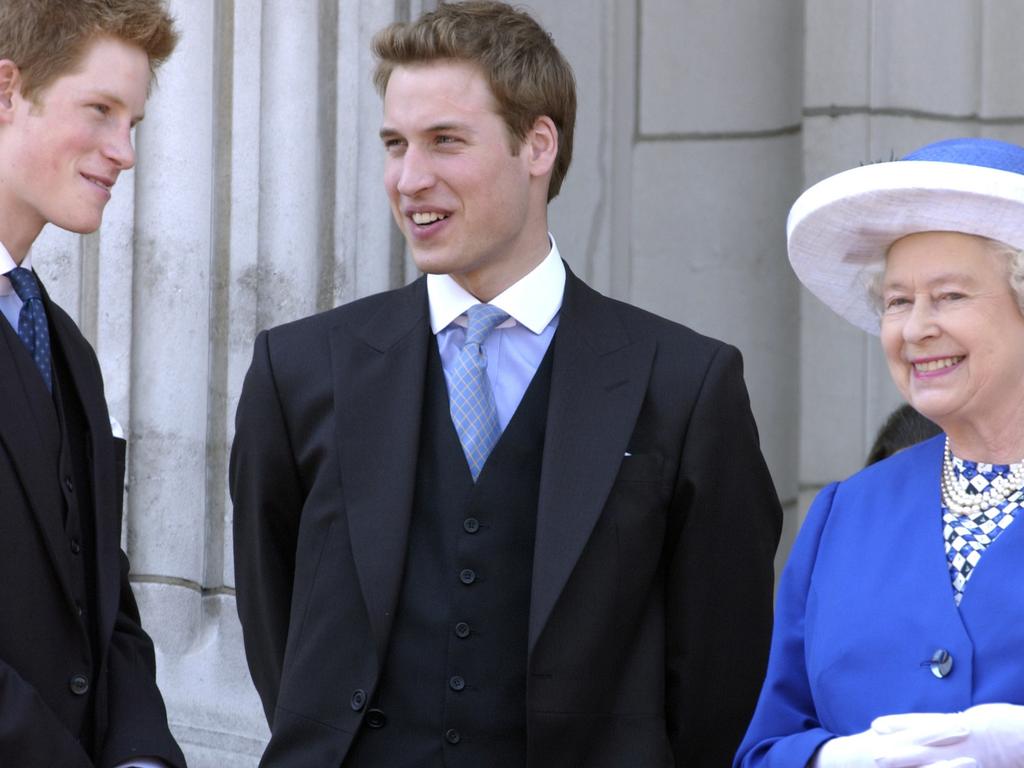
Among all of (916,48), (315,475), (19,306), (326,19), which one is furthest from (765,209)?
(19,306)

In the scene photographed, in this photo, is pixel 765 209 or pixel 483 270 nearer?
pixel 483 270

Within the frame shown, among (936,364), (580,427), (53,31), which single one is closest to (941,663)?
(936,364)

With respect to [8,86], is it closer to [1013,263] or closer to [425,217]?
[425,217]

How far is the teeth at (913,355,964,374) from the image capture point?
2834 mm

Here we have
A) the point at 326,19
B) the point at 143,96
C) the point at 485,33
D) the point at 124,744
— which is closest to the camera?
the point at 124,744

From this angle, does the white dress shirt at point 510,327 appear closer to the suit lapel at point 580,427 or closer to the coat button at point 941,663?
the suit lapel at point 580,427

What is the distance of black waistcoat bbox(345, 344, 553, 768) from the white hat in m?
0.61

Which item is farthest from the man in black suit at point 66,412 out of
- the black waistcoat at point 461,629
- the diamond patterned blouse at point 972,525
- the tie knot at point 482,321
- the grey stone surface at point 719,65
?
the grey stone surface at point 719,65

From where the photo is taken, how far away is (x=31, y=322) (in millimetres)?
3127

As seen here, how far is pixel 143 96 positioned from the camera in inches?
129

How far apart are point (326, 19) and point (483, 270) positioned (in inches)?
56.5

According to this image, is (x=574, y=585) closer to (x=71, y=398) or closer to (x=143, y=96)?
(x=71, y=398)

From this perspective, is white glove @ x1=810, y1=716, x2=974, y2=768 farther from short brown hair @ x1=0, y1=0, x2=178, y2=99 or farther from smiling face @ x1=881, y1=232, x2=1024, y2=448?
short brown hair @ x1=0, y1=0, x2=178, y2=99

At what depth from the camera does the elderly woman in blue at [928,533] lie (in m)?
2.70
